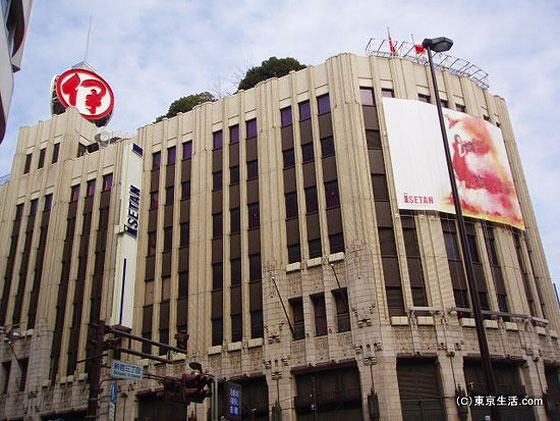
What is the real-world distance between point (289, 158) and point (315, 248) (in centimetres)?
750

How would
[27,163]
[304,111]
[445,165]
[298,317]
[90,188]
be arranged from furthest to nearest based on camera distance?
[27,163]
[90,188]
[304,111]
[445,165]
[298,317]

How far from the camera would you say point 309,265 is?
115 ft

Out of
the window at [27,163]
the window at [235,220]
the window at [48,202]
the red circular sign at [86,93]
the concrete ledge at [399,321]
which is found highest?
the red circular sign at [86,93]

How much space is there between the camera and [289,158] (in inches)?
1560

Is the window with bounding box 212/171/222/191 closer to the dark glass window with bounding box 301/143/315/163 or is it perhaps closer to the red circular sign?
the dark glass window with bounding box 301/143/315/163

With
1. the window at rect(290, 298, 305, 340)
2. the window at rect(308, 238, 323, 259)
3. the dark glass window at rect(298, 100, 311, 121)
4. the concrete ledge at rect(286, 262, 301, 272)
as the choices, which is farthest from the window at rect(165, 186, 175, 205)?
the window at rect(290, 298, 305, 340)

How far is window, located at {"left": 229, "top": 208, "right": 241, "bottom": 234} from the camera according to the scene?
39559mm

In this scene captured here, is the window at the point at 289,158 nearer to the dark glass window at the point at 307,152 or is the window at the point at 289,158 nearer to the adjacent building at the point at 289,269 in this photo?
the adjacent building at the point at 289,269

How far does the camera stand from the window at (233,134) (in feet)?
140

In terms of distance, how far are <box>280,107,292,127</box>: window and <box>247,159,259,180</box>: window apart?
3.55 meters

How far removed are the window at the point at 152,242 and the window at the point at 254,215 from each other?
A: 8802 millimetres

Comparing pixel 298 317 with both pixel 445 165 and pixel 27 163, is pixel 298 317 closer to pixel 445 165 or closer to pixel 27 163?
pixel 445 165

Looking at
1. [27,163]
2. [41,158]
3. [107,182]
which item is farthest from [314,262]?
[27,163]

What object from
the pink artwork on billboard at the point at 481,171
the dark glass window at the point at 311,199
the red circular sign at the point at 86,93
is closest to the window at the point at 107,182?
the red circular sign at the point at 86,93
